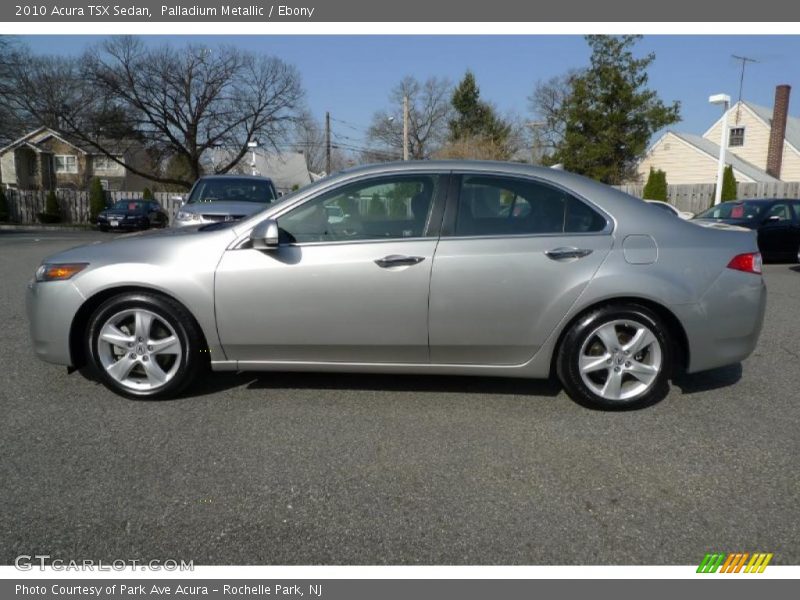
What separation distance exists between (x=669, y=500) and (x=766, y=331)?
429 centimetres

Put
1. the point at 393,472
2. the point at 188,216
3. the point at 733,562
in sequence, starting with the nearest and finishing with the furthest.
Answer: the point at 733,562, the point at 393,472, the point at 188,216

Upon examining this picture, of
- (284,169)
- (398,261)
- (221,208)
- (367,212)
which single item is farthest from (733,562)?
(284,169)

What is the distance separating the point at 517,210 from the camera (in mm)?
3879

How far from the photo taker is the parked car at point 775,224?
12555 mm

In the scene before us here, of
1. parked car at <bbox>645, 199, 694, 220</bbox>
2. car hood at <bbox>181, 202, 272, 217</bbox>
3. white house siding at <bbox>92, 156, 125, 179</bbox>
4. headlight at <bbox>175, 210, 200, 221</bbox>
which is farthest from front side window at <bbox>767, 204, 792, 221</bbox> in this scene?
white house siding at <bbox>92, 156, 125, 179</bbox>

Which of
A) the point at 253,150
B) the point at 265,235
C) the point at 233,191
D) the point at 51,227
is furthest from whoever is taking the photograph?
the point at 51,227

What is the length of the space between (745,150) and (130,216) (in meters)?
37.6

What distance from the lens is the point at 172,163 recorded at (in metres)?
43.7

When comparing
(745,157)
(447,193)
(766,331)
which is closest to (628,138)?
(745,157)

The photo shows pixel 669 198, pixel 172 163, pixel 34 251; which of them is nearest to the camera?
pixel 34 251

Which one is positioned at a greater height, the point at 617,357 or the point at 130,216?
the point at 130,216

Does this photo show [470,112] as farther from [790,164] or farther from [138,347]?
[138,347]

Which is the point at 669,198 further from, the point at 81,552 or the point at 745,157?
the point at 81,552

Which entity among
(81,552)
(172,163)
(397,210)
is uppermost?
(172,163)
